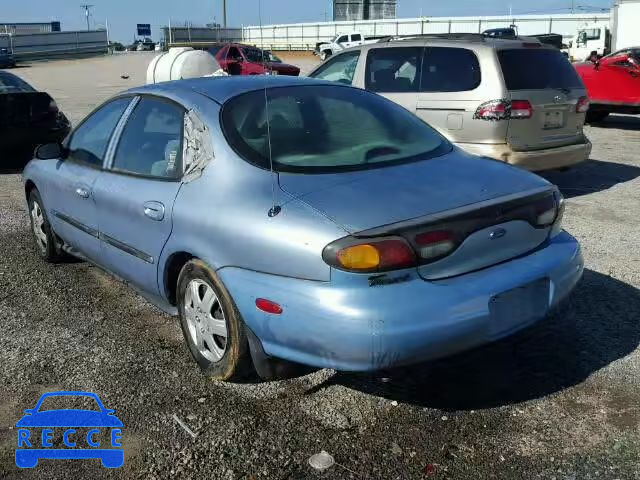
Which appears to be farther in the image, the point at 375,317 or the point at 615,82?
the point at 615,82

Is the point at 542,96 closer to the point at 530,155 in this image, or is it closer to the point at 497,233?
the point at 530,155

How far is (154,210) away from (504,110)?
4376 mm

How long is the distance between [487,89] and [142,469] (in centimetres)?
537

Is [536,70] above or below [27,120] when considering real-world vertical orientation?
above

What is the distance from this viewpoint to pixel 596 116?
13805 millimetres

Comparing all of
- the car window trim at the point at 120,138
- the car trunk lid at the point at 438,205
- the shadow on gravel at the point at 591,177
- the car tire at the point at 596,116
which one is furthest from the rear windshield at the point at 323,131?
the car tire at the point at 596,116

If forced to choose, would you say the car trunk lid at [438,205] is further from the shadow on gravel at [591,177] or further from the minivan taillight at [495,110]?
the shadow on gravel at [591,177]

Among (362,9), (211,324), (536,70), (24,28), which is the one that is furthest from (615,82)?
(24,28)

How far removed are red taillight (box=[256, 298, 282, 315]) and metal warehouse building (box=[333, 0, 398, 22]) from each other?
7190cm

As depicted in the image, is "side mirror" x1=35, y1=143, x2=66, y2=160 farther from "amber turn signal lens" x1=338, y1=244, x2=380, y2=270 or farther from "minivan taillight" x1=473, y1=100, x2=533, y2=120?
"minivan taillight" x1=473, y1=100, x2=533, y2=120

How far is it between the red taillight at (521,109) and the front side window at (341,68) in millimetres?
2139

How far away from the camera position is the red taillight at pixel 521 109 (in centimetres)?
673

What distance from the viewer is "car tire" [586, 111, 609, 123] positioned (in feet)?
44.6

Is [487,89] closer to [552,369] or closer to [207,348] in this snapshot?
[552,369]
